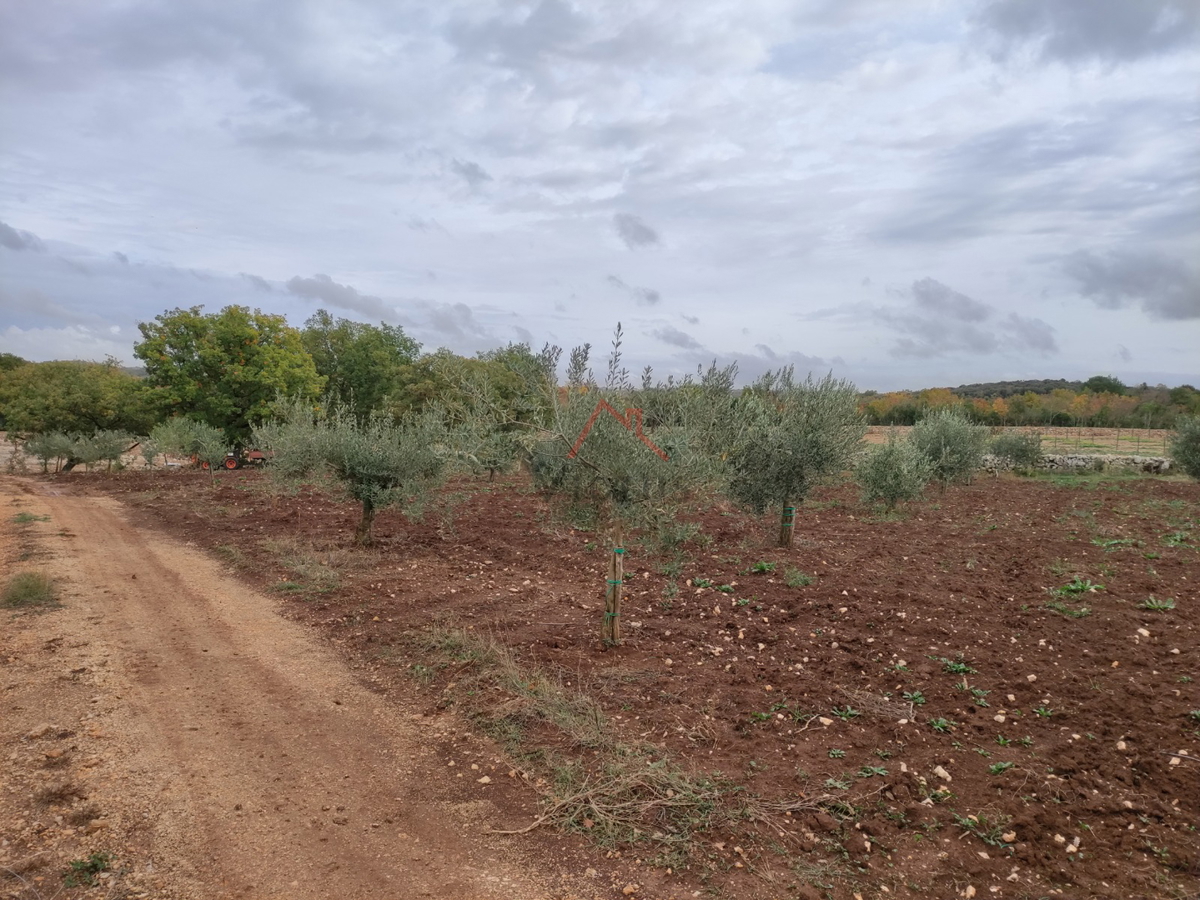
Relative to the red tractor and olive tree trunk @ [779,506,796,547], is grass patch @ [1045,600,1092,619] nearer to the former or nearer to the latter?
olive tree trunk @ [779,506,796,547]

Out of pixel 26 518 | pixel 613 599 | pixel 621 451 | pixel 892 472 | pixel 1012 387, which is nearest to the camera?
pixel 621 451

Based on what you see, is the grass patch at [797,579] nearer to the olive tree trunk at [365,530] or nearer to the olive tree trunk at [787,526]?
the olive tree trunk at [787,526]

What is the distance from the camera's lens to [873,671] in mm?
8031

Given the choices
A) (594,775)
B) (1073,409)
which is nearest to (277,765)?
(594,775)

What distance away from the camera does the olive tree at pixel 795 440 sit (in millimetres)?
13461

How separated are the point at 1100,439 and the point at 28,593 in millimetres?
75199

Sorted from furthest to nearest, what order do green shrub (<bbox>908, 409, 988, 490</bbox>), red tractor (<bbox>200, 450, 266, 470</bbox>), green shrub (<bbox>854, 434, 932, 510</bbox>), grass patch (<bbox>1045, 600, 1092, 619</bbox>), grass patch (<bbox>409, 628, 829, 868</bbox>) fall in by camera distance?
red tractor (<bbox>200, 450, 266, 470</bbox>) < green shrub (<bbox>908, 409, 988, 490</bbox>) < green shrub (<bbox>854, 434, 932, 510</bbox>) < grass patch (<bbox>1045, 600, 1092, 619</bbox>) < grass patch (<bbox>409, 628, 829, 868</bbox>)

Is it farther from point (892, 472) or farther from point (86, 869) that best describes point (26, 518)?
point (892, 472)

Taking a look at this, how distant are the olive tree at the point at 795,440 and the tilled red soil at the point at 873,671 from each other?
4.75 ft

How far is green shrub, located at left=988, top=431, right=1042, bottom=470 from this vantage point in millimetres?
34500

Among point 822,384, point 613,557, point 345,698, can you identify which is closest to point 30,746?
point 345,698

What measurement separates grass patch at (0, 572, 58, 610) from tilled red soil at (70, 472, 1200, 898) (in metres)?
3.14

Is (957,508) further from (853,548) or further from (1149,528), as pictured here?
(853,548)

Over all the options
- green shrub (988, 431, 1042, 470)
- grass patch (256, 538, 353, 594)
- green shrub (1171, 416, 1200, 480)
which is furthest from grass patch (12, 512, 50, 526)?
green shrub (1171, 416, 1200, 480)
